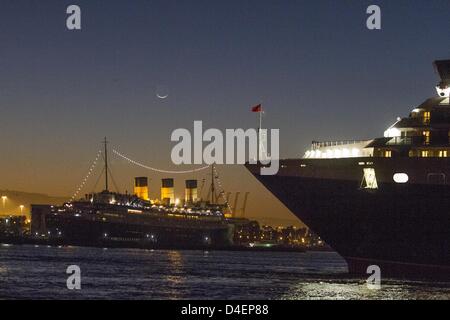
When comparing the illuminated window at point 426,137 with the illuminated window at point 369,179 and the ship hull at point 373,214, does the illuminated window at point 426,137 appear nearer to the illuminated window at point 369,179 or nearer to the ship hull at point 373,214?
the ship hull at point 373,214

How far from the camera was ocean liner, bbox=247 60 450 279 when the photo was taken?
70.6m

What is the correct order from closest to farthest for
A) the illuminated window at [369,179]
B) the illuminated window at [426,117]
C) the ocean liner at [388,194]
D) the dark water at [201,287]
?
the dark water at [201,287], the ocean liner at [388,194], the illuminated window at [369,179], the illuminated window at [426,117]

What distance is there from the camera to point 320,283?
3031 inches

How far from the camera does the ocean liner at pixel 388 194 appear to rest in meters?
70.6

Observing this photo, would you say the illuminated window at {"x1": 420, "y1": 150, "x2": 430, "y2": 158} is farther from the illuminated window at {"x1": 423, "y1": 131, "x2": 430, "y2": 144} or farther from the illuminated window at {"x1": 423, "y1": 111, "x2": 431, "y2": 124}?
the illuminated window at {"x1": 423, "y1": 111, "x2": 431, "y2": 124}

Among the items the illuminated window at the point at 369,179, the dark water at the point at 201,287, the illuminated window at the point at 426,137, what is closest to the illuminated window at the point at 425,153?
the illuminated window at the point at 426,137

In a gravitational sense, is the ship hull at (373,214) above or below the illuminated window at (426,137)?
below

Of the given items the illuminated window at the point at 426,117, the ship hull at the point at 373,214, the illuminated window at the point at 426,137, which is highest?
the illuminated window at the point at 426,117

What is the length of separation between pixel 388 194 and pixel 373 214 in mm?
1971

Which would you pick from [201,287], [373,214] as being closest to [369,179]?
[373,214]

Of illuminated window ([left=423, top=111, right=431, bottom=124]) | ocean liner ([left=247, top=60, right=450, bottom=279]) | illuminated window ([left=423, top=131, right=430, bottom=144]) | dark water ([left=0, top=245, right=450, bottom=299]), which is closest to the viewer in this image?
dark water ([left=0, top=245, right=450, bottom=299])

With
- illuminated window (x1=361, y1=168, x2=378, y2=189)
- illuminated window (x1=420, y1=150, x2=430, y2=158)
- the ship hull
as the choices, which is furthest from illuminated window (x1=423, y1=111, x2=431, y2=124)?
illuminated window (x1=361, y1=168, x2=378, y2=189)
